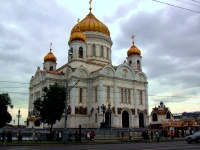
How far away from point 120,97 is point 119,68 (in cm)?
635

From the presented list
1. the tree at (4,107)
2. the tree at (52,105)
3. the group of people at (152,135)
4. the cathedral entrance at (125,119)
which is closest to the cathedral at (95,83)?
the cathedral entrance at (125,119)

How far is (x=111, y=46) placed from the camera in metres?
61.0

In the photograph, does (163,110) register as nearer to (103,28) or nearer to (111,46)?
(111,46)

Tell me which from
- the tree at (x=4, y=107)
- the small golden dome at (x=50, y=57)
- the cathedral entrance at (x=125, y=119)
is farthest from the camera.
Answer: the small golden dome at (x=50, y=57)

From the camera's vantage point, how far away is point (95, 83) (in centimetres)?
4984

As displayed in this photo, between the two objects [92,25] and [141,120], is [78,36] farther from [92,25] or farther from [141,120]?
A: [141,120]

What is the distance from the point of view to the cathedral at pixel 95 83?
47.9 metres

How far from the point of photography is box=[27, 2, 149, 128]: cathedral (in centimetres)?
4791

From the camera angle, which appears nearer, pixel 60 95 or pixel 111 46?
pixel 60 95

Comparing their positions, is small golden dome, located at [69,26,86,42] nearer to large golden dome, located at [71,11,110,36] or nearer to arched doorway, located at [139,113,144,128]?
large golden dome, located at [71,11,110,36]

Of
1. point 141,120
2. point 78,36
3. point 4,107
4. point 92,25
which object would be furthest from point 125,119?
point 4,107

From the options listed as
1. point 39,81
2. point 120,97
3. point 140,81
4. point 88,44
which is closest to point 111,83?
point 120,97

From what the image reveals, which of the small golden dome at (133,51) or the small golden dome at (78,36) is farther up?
the small golden dome at (78,36)

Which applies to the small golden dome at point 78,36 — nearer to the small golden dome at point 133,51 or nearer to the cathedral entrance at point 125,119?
the small golden dome at point 133,51
